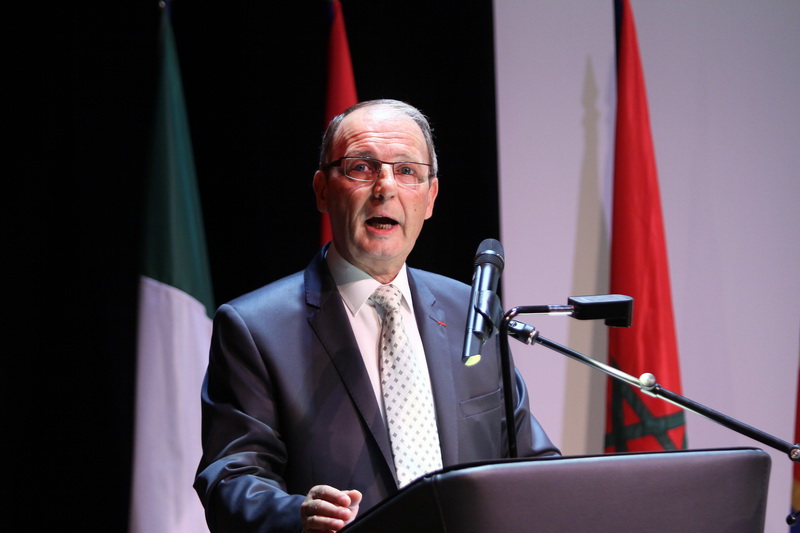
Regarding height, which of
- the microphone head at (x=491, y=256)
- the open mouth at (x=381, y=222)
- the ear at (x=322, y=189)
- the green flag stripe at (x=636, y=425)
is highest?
the ear at (x=322, y=189)

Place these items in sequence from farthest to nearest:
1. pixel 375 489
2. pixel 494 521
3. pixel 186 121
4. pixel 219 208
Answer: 1. pixel 219 208
2. pixel 186 121
3. pixel 375 489
4. pixel 494 521

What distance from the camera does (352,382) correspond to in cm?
179

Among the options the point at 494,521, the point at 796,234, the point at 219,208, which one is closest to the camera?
the point at 494,521

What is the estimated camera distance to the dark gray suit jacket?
5.44 ft

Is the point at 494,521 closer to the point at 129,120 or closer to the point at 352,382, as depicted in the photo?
the point at 352,382

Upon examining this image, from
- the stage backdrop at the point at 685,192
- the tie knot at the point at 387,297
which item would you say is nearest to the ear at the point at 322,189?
the tie knot at the point at 387,297

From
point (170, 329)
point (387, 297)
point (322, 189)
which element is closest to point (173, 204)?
point (170, 329)

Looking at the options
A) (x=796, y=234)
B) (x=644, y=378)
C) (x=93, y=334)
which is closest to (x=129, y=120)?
(x=93, y=334)

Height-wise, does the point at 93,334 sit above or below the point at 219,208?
below

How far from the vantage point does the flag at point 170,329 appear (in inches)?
113

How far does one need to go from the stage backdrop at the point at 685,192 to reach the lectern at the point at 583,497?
2.47 m

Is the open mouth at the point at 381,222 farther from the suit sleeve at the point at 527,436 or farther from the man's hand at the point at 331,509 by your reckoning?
the man's hand at the point at 331,509

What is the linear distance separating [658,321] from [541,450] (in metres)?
1.46

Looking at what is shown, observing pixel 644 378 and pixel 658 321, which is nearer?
pixel 644 378
